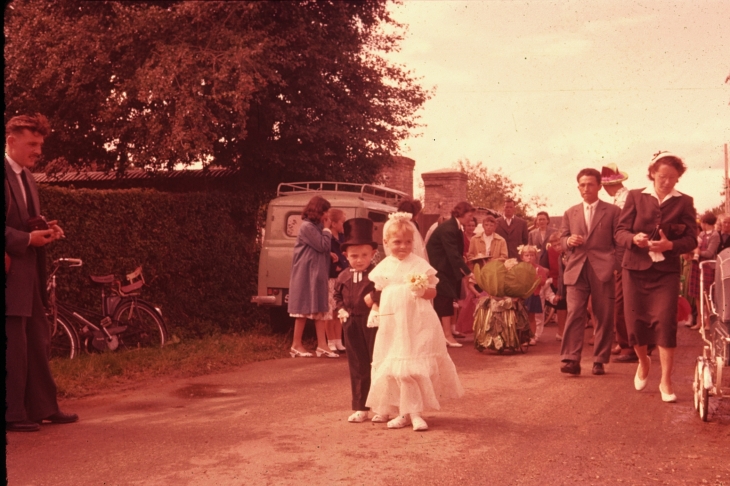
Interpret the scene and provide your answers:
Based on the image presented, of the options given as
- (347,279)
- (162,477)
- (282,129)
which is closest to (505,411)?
(347,279)

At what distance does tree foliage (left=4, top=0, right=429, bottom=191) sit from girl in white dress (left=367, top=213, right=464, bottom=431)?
8709 millimetres

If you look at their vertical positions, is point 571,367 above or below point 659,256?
below

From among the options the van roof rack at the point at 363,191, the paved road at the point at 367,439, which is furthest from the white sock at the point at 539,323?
the paved road at the point at 367,439

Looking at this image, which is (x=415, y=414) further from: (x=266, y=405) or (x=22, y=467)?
(x=22, y=467)

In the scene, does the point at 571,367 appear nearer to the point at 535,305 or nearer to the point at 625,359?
the point at 625,359

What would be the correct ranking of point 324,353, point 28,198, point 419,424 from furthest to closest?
point 324,353
point 28,198
point 419,424

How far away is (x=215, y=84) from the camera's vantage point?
52.3 feet

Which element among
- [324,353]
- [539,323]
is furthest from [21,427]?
[539,323]

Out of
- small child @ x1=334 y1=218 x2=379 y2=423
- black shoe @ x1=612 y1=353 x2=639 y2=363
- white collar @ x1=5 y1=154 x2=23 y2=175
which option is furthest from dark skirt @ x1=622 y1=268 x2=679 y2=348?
white collar @ x1=5 y1=154 x2=23 y2=175

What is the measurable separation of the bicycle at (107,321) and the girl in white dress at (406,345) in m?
5.71

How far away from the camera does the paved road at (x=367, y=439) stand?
5.93 metres

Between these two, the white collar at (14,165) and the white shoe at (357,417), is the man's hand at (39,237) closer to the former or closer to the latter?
the white collar at (14,165)

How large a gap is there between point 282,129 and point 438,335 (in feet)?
41.3

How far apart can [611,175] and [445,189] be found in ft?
71.9
